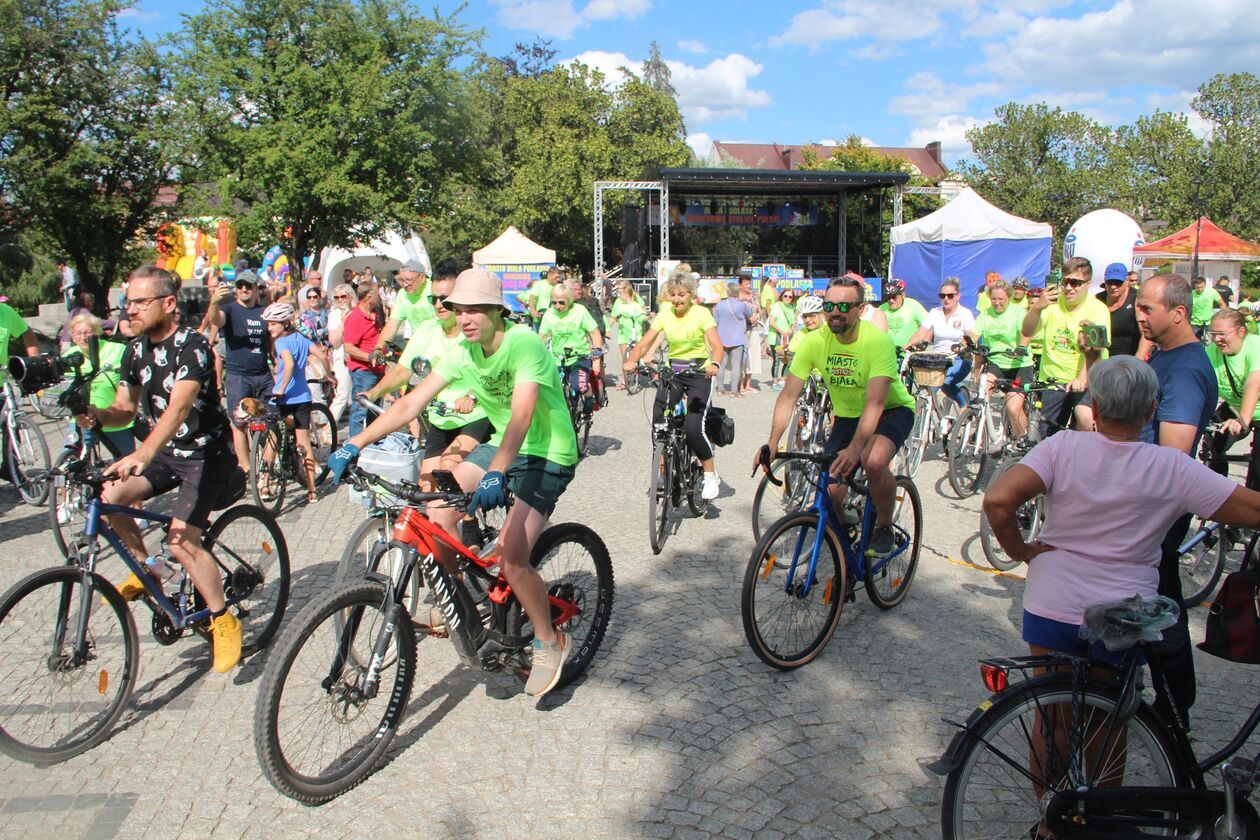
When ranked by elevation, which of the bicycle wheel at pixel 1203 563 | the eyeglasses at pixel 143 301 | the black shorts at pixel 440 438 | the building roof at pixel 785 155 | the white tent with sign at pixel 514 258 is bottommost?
the bicycle wheel at pixel 1203 563

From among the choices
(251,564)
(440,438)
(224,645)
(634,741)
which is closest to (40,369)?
(440,438)

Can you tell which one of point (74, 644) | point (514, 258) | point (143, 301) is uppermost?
point (514, 258)

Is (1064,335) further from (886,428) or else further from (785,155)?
(785,155)

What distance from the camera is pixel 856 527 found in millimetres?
4953

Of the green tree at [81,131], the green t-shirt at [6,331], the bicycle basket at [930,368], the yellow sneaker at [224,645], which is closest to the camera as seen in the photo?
the yellow sneaker at [224,645]

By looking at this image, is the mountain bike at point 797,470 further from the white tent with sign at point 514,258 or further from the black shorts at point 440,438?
the white tent with sign at point 514,258

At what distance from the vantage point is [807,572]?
4480 mm

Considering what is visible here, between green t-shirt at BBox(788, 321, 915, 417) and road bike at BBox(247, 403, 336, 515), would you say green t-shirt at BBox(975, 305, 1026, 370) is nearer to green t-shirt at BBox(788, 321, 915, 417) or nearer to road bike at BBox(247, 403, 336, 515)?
green t-shirt at BBox(788, 321, 915, 417)

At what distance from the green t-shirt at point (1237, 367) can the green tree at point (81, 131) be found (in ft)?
74.2

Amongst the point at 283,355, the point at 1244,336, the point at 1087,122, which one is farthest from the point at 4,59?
the point at 1087,122

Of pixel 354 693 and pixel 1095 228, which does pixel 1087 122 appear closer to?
pixel 1095 228

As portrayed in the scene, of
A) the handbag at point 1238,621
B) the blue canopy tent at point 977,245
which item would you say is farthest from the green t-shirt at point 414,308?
the blue canopy tent at point 977,245

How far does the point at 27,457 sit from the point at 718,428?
629 centimetres

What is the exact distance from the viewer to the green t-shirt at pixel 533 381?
390cm
